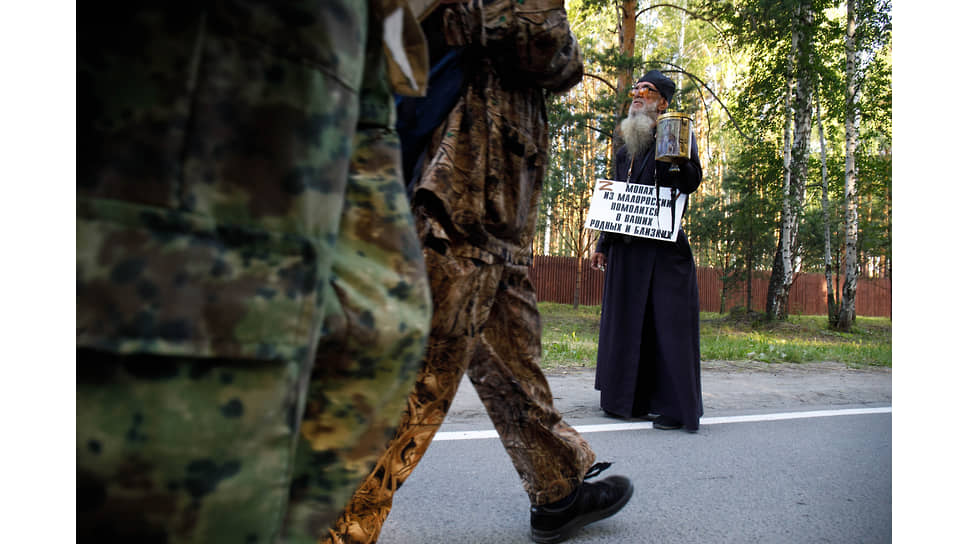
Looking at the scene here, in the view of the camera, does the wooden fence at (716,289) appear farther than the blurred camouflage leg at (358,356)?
Yes

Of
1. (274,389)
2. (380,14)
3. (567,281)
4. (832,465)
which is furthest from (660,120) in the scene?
(567,281)

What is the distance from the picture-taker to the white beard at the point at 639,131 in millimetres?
4215

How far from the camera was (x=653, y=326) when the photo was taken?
4074 millimetres

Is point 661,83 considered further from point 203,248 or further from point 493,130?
point 203,248

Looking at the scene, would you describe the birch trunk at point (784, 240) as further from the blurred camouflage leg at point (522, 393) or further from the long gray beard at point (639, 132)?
the blurred camouflage leg at point (522, 393)

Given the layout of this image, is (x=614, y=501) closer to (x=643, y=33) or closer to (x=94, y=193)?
(x=94, y=193)

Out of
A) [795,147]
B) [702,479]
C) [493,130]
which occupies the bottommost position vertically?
[702,479]

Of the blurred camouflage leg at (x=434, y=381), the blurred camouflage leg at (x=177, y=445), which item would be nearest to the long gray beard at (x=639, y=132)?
the blurred camouflage leg at (x=434, y=381)

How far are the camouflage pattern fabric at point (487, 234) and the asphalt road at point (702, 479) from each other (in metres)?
0.57

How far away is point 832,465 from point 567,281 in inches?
827

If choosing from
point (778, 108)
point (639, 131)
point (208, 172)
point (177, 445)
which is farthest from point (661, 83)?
point (778, 108)

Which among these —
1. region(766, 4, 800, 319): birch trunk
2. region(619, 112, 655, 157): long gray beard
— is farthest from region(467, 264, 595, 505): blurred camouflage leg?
region(766, 4, 800, 319): birch trunk

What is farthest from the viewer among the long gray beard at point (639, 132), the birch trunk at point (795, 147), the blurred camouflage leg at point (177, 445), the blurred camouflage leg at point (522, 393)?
the birch trunk at point (795, 147)

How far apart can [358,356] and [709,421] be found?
365 centimetres
